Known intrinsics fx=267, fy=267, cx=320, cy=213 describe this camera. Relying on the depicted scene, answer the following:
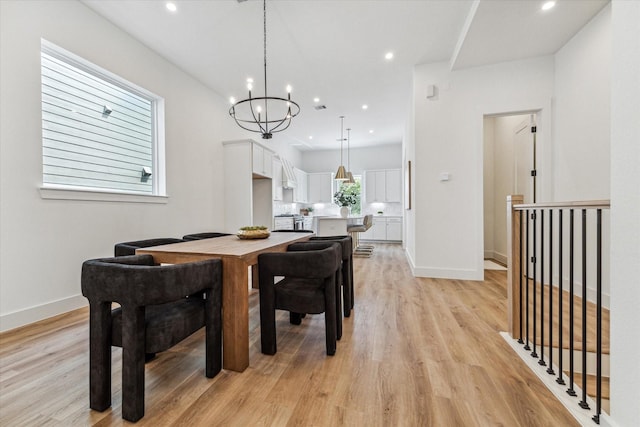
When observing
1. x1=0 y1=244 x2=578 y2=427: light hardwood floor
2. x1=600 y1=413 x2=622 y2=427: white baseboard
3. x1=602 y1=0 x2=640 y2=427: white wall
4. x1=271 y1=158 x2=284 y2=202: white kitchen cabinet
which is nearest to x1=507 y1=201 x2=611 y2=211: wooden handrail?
x1=602 y1=0 x2=640 y2=427: white wall

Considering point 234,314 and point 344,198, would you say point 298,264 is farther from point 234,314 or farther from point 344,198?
point 344,198

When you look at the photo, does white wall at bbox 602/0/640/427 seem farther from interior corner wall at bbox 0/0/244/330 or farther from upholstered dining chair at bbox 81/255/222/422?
interior corner wall at bbox 0/0/244/330

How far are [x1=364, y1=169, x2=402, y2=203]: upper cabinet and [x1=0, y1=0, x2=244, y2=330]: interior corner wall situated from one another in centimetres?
604

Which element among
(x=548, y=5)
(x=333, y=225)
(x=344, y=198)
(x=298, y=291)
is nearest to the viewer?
(x=298, y=291)

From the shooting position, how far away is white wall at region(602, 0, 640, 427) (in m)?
1.01

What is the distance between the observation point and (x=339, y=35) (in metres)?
3.25

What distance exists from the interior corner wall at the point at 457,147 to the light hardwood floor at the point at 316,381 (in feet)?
5.00

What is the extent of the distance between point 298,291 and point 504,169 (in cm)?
478

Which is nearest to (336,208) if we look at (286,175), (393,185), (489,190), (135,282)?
(393,185)

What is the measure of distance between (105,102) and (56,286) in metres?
2.07

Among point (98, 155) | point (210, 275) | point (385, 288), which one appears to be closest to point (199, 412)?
point (210, 275)

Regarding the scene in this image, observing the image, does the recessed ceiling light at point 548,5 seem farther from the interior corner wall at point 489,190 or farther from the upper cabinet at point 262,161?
the upper cabinet at point 262,161

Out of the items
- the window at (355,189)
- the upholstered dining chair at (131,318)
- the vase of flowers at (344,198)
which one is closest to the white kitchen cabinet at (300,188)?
the vase of flowers at (344,198)

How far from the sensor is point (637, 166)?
3.30 ft
